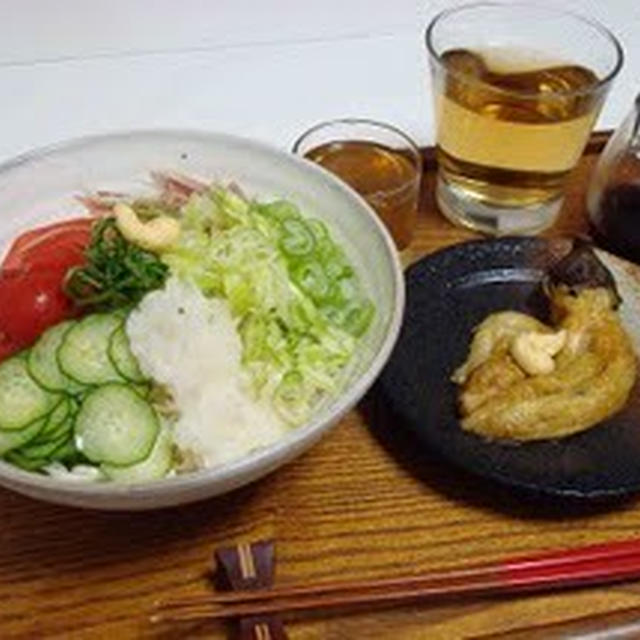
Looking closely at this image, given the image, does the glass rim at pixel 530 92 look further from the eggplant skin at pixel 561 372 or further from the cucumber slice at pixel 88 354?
the cucumber slice at pixel 88 354

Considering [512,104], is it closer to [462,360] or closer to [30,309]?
[462,360]

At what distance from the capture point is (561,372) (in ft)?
3.62

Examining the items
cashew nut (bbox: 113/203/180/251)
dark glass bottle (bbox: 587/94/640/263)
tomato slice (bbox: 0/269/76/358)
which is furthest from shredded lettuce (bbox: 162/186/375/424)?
dark glass bottle (bbox: 587/94/640/263)

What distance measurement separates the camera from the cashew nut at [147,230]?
1.11m

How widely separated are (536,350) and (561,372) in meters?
0.04

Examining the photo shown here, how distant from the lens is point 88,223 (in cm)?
118

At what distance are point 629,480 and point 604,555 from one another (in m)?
0.08

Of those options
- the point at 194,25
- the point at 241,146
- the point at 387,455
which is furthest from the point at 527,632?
the point at 194,25

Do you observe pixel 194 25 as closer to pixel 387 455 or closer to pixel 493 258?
pixel 493 258

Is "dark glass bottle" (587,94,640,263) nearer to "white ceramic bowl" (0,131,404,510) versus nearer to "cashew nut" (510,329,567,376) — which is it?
"cashew nut" (510,329,567,376)

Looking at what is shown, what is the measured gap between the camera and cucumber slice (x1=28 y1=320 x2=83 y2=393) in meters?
0.96

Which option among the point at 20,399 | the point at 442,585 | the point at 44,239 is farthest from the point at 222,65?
the point at 442,585

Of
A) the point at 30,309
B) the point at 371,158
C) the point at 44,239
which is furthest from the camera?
the point at 371,158

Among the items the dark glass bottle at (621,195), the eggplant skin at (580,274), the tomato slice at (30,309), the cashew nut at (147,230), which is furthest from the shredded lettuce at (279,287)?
the dark glass bottle at (621,195)
